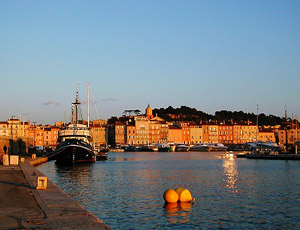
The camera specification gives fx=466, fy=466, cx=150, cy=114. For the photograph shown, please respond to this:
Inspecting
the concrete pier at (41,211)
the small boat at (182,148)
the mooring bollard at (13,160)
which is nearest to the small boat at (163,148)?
the small boat at (182,148)

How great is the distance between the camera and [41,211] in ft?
60.2

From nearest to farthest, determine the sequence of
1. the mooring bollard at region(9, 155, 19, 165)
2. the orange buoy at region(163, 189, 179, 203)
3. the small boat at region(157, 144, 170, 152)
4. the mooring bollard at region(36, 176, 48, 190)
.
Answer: the mooring bollard at region(36, 176, 48, 190)
the orange buoy at region(163, 189, 179, 203)
the mooring bollard at region(9, 155, 19, 165)
the small boat at region(157, 144, 170, 152)

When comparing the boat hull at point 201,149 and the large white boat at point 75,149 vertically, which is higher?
the large white boat at point 75,149

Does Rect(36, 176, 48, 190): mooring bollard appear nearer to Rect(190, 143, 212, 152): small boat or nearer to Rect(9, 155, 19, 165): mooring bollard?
Rect(9, 155, 19, 165): mooring bollard

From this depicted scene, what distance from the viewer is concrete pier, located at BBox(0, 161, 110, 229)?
51.5 feet

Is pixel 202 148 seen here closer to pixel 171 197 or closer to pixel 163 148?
pixel 163 148

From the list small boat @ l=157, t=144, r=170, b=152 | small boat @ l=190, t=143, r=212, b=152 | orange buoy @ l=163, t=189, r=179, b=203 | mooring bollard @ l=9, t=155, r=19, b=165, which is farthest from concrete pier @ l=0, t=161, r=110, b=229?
small boat @ l=190, t=143, r=212, b=152

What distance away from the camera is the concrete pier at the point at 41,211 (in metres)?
15.7

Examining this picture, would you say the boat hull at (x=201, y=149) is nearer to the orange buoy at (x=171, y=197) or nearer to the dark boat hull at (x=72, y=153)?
the dark boat hull at (x=72, y=153)

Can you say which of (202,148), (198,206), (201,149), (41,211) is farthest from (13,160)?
(202,148)

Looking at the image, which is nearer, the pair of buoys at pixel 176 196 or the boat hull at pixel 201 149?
the pair of buoys at pixel 176 196

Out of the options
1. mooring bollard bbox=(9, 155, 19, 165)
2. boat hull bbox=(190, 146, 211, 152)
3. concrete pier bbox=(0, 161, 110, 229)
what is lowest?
boat hull bbox=(190, 146, 211, 152)

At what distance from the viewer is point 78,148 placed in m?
70.8

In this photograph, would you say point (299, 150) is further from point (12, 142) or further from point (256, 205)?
point (256, 205)
